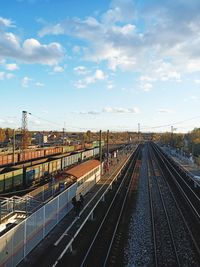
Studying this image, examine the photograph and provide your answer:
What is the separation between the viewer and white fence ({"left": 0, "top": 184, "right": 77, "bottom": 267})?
12.7 metres

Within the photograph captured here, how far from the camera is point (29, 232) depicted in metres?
15.0

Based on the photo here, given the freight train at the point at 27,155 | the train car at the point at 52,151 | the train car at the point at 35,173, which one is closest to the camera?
the train car at the point at 35,173

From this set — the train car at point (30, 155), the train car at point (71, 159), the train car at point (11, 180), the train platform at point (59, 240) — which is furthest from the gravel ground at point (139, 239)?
the train car at point (71, 159)

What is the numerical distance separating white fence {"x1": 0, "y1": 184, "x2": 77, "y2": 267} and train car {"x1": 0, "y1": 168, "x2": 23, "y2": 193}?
7325 mm

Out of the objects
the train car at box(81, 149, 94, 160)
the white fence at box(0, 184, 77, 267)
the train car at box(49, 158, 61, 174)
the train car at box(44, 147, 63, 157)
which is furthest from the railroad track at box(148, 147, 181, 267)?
the train car at box(81, 149, 94, 160)

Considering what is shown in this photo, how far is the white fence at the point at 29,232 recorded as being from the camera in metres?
12.7

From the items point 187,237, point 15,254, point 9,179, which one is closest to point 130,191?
point 9,179

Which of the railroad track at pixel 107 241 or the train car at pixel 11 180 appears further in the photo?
the train car at pixel 11 180

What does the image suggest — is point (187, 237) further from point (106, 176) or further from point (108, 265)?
point (106, 176)

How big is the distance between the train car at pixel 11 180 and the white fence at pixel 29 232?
288 inches

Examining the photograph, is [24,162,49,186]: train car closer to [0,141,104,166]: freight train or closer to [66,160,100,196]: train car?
[0,141,104,166]: freight train

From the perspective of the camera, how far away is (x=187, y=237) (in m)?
18.9

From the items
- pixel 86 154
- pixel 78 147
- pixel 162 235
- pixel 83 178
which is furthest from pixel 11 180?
pixel 78 147

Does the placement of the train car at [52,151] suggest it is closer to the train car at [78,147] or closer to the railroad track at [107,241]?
the train car at [78,147]
